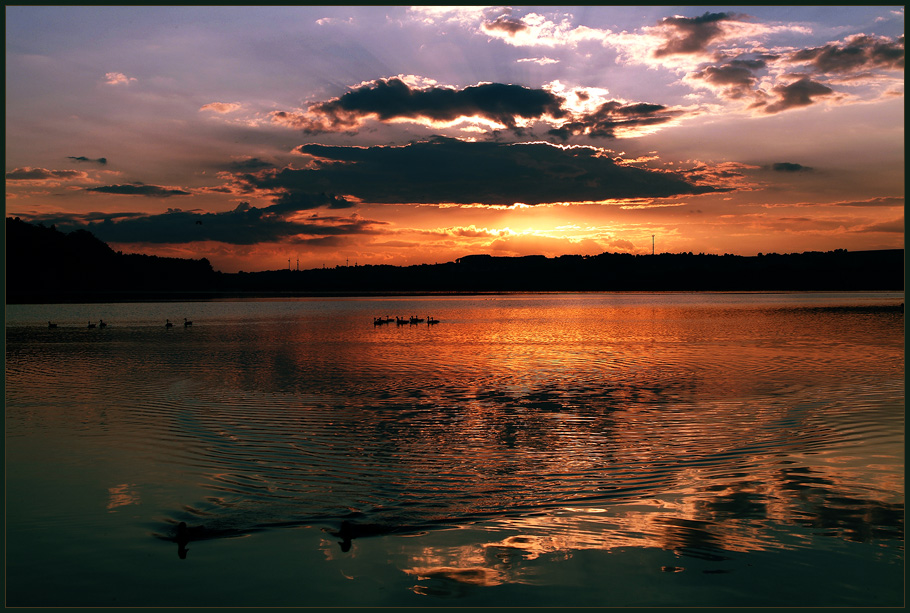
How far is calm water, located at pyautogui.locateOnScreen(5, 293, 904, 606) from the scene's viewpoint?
763cm

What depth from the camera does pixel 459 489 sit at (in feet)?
34.6

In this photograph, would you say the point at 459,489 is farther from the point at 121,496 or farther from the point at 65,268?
the point at 65,268

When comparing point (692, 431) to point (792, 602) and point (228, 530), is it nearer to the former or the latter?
point (792, 602)

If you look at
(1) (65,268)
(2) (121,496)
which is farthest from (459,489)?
(1) (65,268)

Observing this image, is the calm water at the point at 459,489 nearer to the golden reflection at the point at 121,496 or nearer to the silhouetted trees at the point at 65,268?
the golden reflection at the point at 121,496

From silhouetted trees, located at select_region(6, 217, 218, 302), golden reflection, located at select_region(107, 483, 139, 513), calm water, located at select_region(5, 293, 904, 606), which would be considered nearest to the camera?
calm water, located at select_region(5, 293, 904, 606)

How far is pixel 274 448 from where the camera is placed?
43.1 feet

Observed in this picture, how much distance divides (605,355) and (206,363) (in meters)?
18.9

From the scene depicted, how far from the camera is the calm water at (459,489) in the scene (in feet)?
25.0

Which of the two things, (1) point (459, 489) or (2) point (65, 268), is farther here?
(2) point (65, 268)

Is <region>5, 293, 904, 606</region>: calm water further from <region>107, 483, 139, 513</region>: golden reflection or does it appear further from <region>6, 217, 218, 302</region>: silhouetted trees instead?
<region>6, 217, 218, 302</region>: silhouetted trees

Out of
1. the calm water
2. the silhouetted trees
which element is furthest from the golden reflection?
the silhouetted trees

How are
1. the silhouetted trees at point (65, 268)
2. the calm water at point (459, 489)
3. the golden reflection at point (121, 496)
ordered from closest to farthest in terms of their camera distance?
the calm water at point (459, 489)
the golden reflection at point (121, 496)
the silhouetted trees at point (65, 268)

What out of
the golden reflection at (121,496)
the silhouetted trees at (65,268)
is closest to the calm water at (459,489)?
the golden reflection at (121,496)
